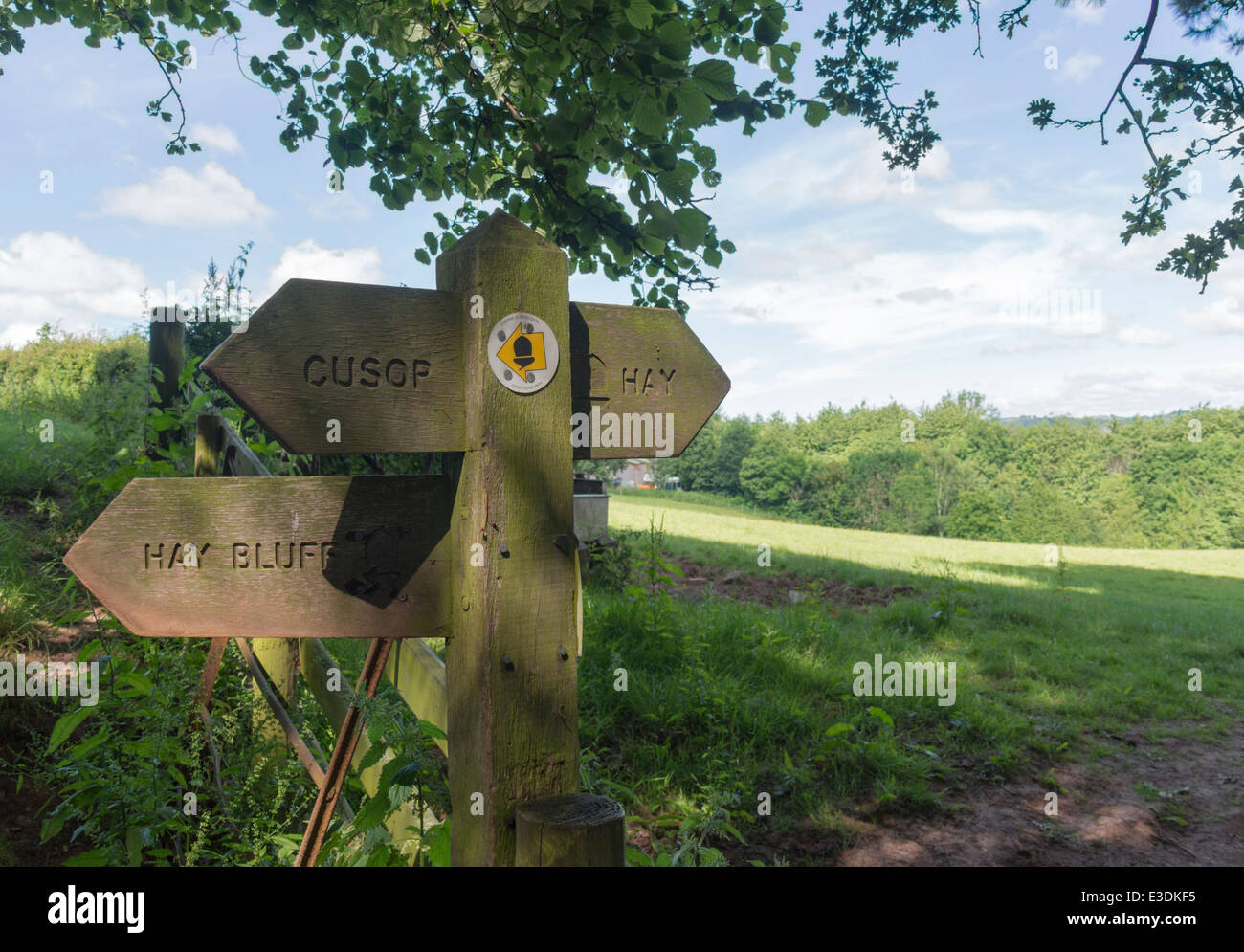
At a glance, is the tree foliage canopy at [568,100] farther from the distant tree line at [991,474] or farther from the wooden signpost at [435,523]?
the distant tree line at [991,474]

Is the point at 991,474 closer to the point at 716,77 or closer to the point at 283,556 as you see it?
the point at 716,77

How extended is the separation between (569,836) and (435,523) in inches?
24.2

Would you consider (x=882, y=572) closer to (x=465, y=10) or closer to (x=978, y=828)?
(x=978, y=828)

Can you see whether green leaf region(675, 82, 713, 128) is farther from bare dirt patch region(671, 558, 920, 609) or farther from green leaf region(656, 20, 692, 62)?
bare dirt patch region(671, 558, 920, 609)

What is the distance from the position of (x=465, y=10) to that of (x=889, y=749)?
436 cm

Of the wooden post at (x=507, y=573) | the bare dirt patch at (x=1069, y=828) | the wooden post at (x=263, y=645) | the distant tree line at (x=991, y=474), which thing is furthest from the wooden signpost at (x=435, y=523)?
the distant tree line at (x=991, y=474)

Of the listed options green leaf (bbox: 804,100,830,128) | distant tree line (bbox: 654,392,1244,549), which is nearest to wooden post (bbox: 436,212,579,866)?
green leaf (bbox: 804,100,830,128)

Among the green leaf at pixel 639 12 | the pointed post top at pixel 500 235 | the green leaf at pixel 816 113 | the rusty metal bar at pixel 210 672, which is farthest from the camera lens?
the green leaf at pixel 816 113

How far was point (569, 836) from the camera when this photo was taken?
1.24 meters

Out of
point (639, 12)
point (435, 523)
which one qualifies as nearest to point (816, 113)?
point (639, 12)

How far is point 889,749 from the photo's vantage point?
405 centimetres

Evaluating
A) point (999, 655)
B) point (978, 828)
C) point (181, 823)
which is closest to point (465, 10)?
point (181, 823)

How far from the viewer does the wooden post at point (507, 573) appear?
52.0 inches

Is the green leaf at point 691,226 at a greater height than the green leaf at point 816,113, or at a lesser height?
lesser
